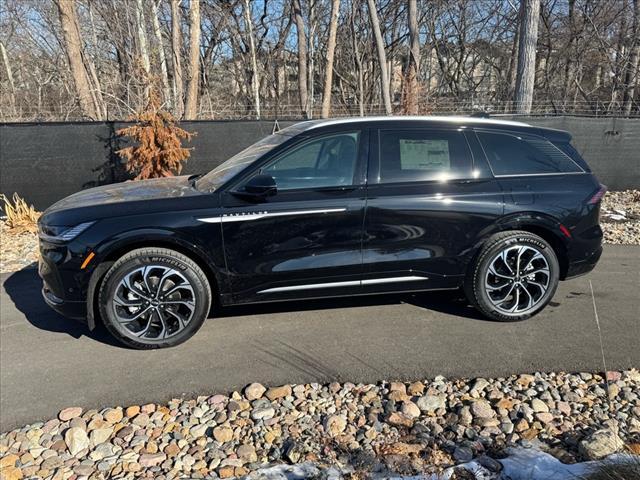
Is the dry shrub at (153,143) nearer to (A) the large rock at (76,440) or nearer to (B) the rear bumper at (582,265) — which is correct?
(A) the large rock at (76,440)

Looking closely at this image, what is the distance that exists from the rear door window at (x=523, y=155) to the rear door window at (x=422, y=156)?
24 cm

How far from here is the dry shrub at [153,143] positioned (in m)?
7.98

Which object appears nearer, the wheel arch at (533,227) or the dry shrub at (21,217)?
the wheel arch at (533,227)

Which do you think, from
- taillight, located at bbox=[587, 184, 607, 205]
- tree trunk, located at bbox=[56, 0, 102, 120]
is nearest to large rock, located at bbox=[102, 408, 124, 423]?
taillight, located at bbox=[587, 184, 607, 205]

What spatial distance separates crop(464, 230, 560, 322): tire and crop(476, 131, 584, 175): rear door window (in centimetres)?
59

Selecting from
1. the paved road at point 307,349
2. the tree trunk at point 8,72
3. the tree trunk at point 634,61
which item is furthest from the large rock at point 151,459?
the tree trunk at point 634,61

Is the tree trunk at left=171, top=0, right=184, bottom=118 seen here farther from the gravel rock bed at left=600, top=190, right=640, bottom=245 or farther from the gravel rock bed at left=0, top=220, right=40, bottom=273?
the gravel rock bed at left=600, top=190, right=640, bottom=245

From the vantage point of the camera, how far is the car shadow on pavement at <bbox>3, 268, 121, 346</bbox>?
13.6 ft

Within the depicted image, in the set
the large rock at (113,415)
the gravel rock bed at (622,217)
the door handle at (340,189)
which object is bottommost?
the large rock at (113,415)

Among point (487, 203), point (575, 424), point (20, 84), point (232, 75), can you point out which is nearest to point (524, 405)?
point (575, 424)

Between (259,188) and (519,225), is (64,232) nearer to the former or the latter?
(259,188)

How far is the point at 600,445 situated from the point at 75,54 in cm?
1264

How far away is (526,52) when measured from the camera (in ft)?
38.1

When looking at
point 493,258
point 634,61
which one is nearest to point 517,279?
point 493,258
